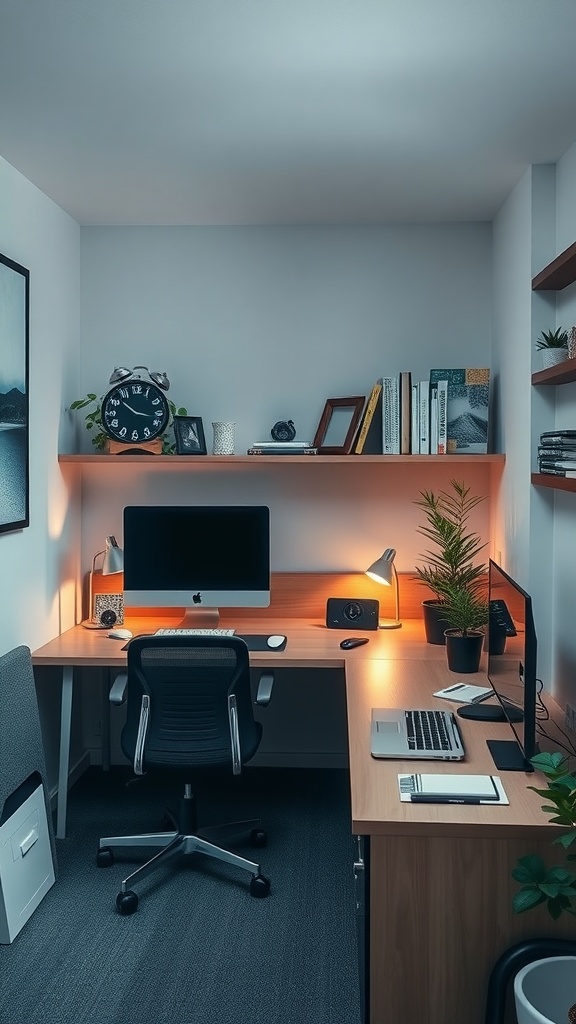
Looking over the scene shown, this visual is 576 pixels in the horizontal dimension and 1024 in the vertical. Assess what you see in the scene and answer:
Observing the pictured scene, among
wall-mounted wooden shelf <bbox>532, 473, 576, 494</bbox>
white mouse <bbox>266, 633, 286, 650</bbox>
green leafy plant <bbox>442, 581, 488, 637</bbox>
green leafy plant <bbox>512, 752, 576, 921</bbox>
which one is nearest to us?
green leafy plant <bbox>512, 752, 576, 921</bbox>

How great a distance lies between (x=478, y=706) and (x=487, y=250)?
2.04 meters

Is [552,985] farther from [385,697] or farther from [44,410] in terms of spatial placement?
[44,410]

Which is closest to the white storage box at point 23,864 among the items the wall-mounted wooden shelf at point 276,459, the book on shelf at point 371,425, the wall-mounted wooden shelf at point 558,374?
the wall-mounted wooden shelf at point 276,459

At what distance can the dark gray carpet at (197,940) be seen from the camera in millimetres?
2270

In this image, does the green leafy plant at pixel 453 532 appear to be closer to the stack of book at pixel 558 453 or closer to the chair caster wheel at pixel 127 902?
the stack of book at pixel 558 453

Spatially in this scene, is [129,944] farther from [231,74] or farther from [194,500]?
[231,74]

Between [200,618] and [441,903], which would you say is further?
[200,618]

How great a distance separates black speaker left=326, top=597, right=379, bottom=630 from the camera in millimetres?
3596

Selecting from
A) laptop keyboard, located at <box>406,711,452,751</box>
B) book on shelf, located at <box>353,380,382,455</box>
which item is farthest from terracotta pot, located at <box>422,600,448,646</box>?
laptop keyboard, located at <box>406,711,452,751</box>

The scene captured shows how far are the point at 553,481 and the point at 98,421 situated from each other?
190 centimetres

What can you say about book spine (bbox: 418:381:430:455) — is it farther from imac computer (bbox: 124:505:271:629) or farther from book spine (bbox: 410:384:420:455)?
imac computer (bbox: 124:505:271:629)

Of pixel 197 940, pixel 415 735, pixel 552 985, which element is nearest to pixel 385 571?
pixel 415 735

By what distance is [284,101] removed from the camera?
2.42 meters

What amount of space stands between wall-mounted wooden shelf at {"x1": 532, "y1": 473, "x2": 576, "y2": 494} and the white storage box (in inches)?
74.6
